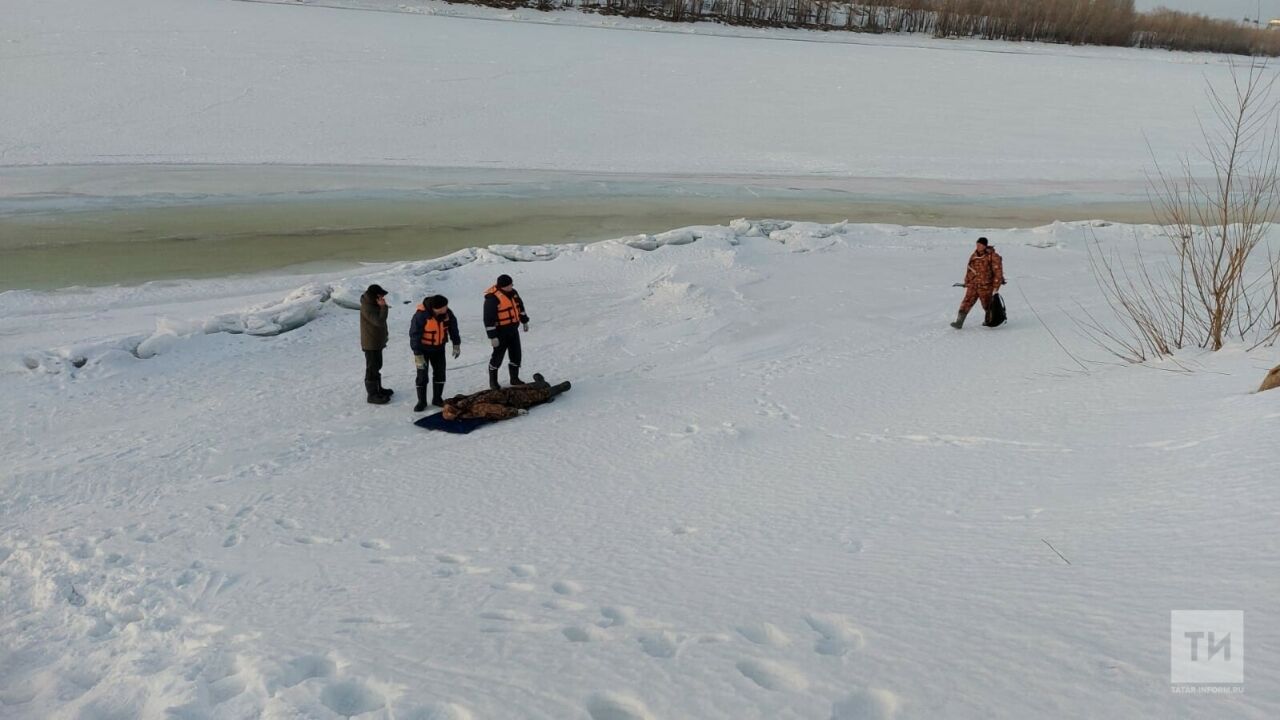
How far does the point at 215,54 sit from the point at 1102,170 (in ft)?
85.6

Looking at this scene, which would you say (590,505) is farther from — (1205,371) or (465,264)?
(465,264)

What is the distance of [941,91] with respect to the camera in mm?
31703

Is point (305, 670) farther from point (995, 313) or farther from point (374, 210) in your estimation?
point (374, 210)

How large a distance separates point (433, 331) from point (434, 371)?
404mm

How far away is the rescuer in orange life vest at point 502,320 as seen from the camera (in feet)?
23.9

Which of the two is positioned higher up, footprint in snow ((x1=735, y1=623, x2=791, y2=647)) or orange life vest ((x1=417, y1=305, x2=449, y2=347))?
orange life vest ((x1=417, y1=305, x2=449, y2=347))

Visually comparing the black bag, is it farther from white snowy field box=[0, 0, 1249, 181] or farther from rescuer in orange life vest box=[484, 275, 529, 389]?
white snowy field box=[0, 0, 1249, 181]

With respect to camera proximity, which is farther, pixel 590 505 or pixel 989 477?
pixel 590 505

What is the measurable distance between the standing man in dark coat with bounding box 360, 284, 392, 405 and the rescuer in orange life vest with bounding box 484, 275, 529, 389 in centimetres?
87

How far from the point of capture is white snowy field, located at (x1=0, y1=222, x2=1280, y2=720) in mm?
2711

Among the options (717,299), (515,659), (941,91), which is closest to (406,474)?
(515,659)

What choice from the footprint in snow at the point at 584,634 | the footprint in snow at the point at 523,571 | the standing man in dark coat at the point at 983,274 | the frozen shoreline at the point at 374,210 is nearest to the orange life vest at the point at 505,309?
the footprint in snow at the point at 523,571

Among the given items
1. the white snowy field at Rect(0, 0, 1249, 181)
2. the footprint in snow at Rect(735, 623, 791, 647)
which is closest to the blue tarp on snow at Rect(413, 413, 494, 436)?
the footprint in snow at Rect(735, 623, 791, 647)

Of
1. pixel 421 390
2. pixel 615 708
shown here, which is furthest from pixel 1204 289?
pixel 615 708
